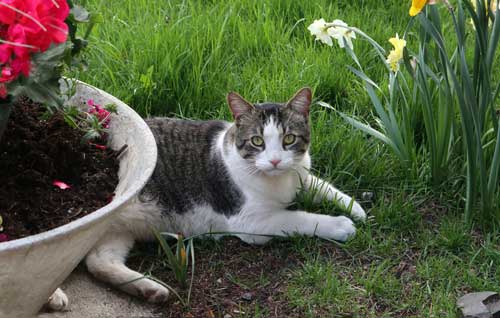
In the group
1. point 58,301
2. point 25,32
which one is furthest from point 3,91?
point 58,301

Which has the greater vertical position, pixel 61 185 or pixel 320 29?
pixel 320 29

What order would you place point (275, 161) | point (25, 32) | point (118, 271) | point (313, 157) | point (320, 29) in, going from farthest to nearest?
point (313, 157) < point (320, 29) < point (275, 161) < point (118, 271) < point (25, 32)

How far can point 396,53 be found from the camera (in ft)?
8.80

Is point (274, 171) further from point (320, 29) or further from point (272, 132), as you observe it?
point (320, 29)

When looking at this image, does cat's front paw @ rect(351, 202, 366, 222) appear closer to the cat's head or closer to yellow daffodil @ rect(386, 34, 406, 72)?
the cat's head

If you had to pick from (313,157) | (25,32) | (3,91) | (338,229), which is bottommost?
(338,229)

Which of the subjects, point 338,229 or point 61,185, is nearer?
point 61,185

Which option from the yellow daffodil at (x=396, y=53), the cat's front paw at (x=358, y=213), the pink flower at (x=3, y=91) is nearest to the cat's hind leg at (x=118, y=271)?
the cat's front paw at (x=358, y=213)

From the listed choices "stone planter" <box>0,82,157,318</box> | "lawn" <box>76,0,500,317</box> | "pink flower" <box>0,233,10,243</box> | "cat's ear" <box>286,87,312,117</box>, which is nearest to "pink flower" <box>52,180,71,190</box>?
"stone planter" <box>0,82,157,318</box>

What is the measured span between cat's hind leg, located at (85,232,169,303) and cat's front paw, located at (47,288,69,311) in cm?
17

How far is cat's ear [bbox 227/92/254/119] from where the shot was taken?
274cm

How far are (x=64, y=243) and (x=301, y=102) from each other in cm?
123

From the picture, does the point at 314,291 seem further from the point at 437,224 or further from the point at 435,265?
the point at 437,224

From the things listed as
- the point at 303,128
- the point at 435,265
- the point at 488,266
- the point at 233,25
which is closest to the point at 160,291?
the point at 303,128
